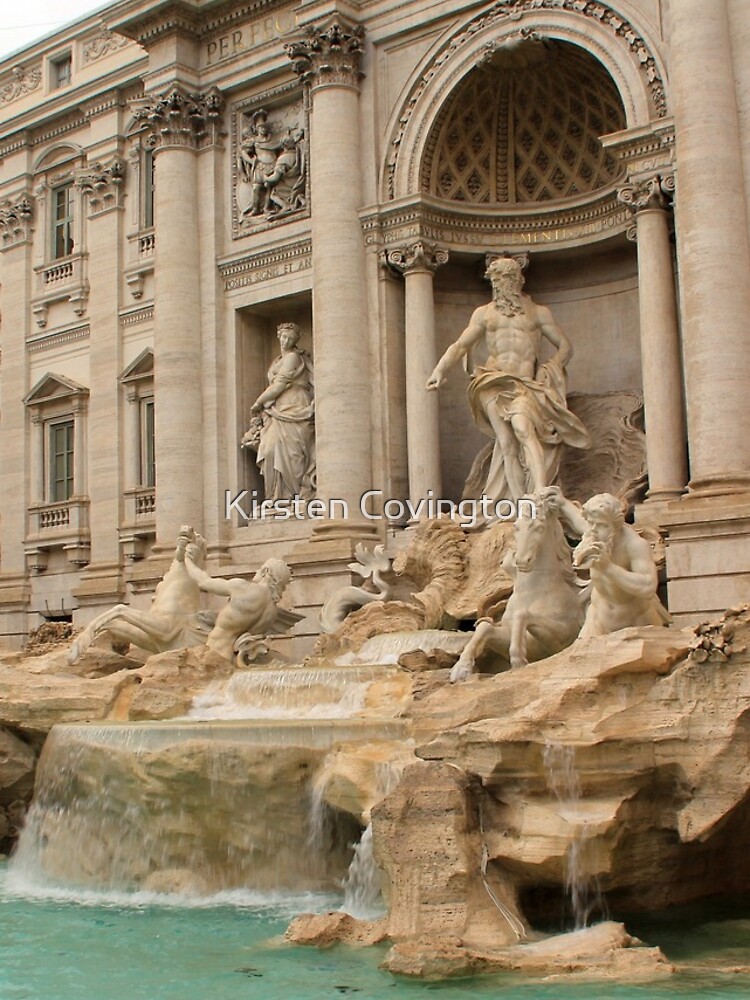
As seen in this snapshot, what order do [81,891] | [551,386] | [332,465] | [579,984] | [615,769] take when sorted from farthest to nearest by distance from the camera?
[332,465] → [551,386] → [81,891] → [615,769] → [579,984]

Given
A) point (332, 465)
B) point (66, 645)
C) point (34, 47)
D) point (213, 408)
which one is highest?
point (34, 47)

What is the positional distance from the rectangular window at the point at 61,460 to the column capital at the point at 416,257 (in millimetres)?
8544

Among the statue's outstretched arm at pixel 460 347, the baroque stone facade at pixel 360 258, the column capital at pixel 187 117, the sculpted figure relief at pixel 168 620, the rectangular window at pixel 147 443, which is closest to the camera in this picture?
the baroque stone facade at pixel 360 258

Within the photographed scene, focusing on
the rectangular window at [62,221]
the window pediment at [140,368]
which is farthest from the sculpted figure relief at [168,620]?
the rectangular window at [62,221]

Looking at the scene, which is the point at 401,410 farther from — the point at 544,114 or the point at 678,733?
the point at 678,733

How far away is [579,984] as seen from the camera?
8.01 metres

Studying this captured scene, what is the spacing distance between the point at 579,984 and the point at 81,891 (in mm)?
5227

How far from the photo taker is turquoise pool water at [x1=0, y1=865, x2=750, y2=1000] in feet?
26.3

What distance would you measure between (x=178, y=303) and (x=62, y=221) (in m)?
5.70

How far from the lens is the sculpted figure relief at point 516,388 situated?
17.6m

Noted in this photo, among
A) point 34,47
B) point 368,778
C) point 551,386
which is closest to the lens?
point 368,778

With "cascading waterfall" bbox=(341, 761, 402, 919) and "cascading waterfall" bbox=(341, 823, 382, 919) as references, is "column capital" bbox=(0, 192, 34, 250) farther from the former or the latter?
"cascading waterfall" bbox=(341, 823, 382, 919)

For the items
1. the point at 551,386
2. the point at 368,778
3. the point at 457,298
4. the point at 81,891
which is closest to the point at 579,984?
the point at 368,778

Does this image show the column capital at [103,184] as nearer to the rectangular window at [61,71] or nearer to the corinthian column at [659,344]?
the rectangular window at [61,71]
